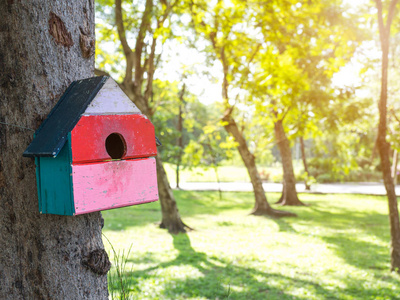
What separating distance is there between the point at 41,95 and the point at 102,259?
81 centimetres

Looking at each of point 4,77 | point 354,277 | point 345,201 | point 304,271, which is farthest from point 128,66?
point 345,201

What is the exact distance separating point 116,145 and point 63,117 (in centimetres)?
38

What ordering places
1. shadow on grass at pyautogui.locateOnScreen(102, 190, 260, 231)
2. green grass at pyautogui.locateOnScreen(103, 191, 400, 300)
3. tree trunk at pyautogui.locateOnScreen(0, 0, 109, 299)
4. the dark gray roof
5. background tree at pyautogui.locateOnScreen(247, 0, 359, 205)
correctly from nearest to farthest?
the dark gray roof < tree trunk at pyautogui.locateOnScreen(0, 0, 109, 299) < green grass at pyautogui.locateOnScreen(103, 191, 400, 300) < background tree at pyautogui.locateOnScreen(247, 0, 359, 205) < shadow on grass at pyautogui.locateOnScreen(102, 190, 260, 231)

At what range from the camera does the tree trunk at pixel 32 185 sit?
1.78 m

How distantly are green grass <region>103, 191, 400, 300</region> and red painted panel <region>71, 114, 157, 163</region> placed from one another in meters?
0.64

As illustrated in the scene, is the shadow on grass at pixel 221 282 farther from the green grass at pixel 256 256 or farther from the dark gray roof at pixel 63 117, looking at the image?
the dark gray roof at pixel 63 117

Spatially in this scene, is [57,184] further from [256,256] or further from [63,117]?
[256,256]

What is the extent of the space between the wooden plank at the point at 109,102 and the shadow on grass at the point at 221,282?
3590 mm

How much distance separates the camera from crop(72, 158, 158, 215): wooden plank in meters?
1.72

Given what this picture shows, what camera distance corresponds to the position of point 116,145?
6.81 ft

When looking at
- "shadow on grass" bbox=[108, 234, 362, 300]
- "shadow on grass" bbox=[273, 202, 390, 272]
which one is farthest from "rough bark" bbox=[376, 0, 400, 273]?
"shadow on grass" bbox=[108, 234, 362, 300]

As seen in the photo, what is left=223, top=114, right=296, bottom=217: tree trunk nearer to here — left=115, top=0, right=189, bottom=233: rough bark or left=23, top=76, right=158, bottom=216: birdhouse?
left=115, top=0, right=189, bottom=233: rough bark

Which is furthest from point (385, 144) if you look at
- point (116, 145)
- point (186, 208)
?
point (186, 208)

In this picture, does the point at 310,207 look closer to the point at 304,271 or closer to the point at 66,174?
the point at 304,271
